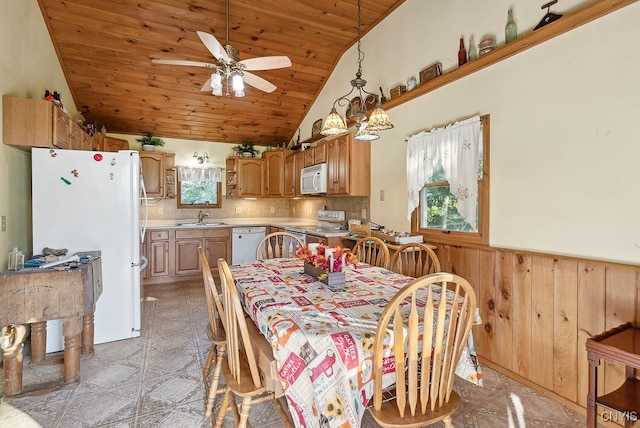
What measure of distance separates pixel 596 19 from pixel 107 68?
191 inches

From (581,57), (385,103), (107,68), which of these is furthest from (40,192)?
(581,57)

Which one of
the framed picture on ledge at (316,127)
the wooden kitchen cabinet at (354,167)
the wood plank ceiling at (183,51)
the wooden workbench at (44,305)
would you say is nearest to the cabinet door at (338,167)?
the wooden kitchen cabinet at (354,167)

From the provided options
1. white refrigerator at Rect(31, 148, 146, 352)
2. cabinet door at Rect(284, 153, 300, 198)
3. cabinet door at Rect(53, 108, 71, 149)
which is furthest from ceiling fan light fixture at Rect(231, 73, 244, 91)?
cabinet door at Rect(284, 153, 300, 198)

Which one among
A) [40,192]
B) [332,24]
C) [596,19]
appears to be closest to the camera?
[596,19]

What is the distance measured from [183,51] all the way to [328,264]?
3.53m

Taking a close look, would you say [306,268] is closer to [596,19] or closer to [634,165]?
[634,165]

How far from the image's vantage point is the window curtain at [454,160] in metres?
2.52

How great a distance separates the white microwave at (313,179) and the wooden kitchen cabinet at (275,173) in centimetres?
88

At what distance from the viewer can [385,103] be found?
11.6 feet

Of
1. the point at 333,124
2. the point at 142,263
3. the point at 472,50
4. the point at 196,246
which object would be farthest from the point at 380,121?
the point at 196,246

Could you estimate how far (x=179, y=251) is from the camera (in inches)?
197

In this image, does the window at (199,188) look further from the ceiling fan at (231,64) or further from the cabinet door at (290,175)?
the ceiling fan at (231,64)

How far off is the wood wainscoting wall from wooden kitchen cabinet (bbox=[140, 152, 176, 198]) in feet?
15.2

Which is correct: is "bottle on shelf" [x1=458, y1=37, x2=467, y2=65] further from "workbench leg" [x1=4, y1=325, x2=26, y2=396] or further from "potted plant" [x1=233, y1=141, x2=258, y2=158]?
"potted plant" [x1=233, y1=141, x2=258, y2=158]
